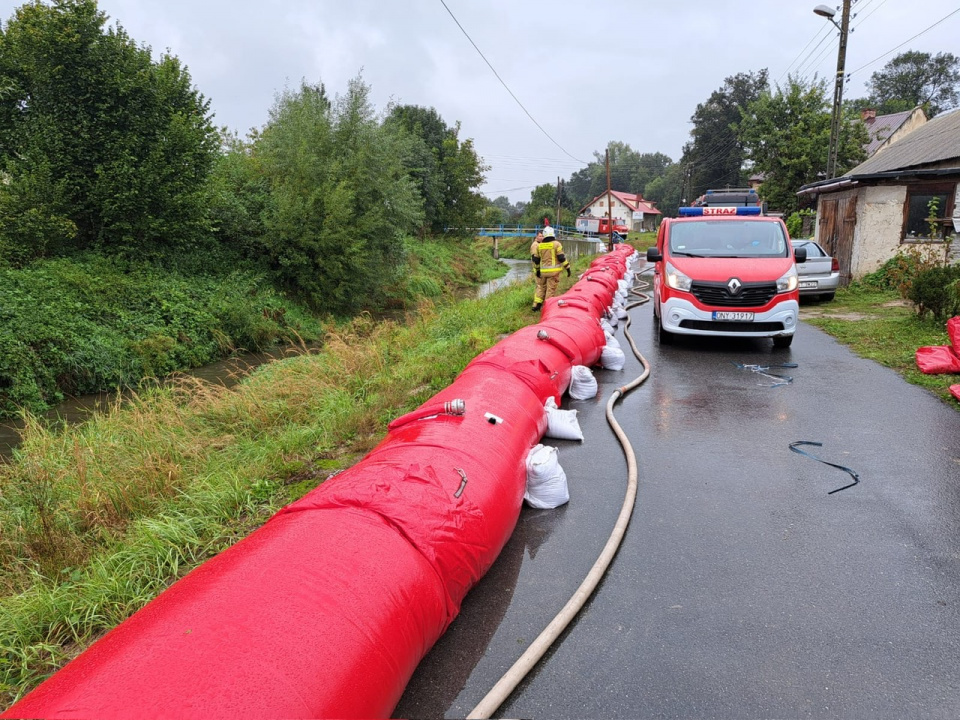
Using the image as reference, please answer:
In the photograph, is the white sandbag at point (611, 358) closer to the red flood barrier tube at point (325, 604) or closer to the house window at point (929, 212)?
the red flood barrier tube at point (325, 604)

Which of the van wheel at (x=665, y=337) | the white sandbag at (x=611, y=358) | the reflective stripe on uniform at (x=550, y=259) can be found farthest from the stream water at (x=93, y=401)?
the van wheel at (x=665, y=337)

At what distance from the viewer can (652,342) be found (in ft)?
32.7

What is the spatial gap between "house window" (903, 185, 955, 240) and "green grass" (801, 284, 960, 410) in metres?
2.19

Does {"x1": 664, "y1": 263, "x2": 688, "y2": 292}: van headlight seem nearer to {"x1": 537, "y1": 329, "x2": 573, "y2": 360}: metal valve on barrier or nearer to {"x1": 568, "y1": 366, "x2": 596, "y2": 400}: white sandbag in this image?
{"x1": 568, "y1": 366, "x2": 596, "y2": 400}: white sandbag

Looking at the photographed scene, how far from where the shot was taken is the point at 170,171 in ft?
52.1

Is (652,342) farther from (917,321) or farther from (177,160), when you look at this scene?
(177,160)

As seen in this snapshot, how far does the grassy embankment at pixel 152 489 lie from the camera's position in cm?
308

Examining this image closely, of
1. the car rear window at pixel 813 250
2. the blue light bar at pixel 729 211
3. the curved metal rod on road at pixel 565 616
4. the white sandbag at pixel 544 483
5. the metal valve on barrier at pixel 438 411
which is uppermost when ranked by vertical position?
the blue light bar at pixel 729 211

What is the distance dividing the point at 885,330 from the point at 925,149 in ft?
39.5

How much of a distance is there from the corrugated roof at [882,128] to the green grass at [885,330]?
3817cm

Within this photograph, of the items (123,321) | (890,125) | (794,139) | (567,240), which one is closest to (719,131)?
(890,125)

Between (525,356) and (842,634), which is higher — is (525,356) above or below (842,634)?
above

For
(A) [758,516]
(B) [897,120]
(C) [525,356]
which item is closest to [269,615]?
(A) [758,516]

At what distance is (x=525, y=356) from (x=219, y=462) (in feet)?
10.1
